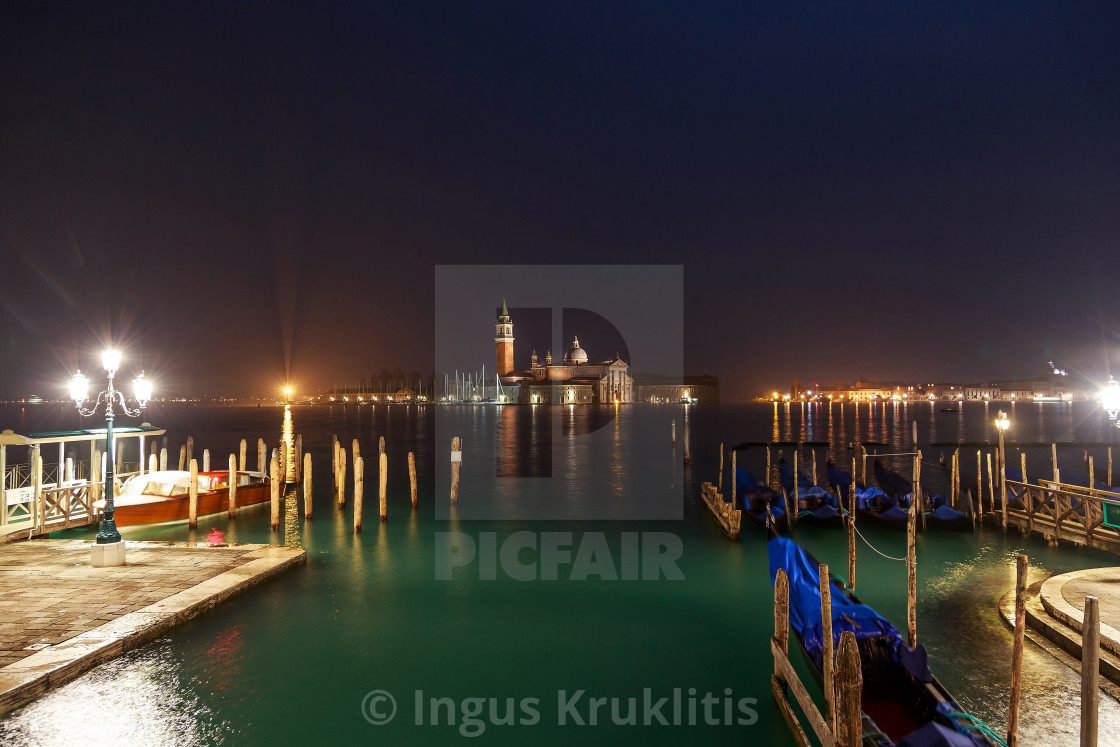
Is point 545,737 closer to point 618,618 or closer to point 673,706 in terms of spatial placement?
point 673,706

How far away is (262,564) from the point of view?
10.5 m

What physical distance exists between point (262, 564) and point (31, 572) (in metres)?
2.91

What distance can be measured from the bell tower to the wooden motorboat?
9982 centimetres

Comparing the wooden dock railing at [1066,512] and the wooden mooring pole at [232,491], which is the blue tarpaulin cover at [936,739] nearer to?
the wooden dock railing at [1066,512]

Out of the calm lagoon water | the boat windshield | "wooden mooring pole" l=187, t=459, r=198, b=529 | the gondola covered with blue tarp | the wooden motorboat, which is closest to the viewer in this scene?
the gondola covered with blue tarp

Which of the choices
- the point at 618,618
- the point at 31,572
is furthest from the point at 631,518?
the point at 31,572

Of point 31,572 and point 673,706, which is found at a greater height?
point 31,572

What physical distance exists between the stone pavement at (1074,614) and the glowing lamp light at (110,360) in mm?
12033

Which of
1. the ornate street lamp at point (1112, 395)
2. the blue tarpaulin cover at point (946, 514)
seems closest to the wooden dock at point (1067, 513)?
the blue tarpaulin cover at point (946, 514)

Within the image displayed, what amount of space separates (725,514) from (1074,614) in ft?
26.1

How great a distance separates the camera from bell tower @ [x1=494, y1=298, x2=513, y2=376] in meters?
118

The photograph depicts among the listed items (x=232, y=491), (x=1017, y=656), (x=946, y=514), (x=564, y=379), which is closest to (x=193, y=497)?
(x=232, y=491)

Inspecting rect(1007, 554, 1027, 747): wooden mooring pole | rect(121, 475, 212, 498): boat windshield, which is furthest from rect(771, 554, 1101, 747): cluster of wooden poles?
rect(121, 475, 212, 498): boat windshield

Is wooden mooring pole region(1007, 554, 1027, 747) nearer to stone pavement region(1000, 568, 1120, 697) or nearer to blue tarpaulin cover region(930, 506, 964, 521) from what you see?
stone pavement region(1000, 568, 1120, 697)
